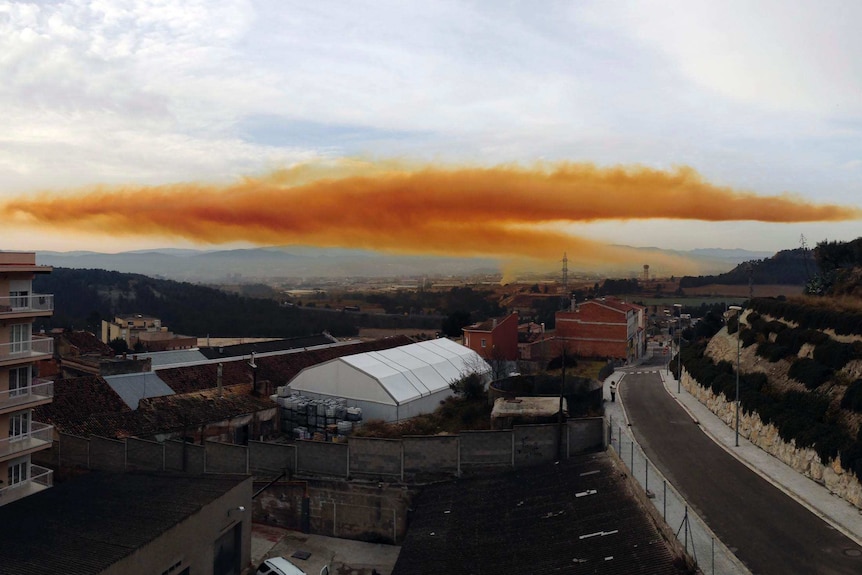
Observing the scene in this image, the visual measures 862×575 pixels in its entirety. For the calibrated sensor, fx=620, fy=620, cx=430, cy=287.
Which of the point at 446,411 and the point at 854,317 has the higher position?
the point at 854,317

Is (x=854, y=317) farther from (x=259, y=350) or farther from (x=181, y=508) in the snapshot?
(x=259, y=350)

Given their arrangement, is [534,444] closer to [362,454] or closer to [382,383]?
[362,454]

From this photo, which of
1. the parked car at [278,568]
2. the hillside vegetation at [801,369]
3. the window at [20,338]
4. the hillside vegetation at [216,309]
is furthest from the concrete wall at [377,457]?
the hillside vegetation at [216,309]

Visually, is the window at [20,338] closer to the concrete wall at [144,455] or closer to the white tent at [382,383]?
the concrete wall at [144,455]

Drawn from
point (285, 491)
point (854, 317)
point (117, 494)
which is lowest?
point (285, 491)

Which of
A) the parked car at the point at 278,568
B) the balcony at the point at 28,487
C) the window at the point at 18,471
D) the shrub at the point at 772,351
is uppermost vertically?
the shrub at the point at 772,351

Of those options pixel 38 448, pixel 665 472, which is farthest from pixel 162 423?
pixel 665 472

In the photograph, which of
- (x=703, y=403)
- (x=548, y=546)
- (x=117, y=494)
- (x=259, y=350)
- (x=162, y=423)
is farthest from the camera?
(x=259, y=350)
